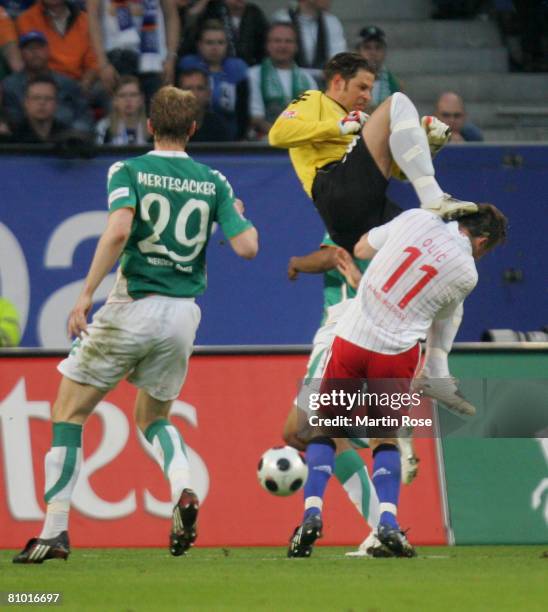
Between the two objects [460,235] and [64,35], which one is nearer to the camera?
[460,235]

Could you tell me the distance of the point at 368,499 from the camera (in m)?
8.70

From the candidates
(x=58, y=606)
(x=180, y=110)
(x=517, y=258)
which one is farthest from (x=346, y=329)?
(x=517, y=258)

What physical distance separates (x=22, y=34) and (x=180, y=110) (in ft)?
17.2

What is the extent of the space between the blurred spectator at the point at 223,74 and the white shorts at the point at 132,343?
4917 millimetres

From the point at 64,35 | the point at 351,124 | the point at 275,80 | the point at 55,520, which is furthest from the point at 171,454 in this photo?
the point at 64,35

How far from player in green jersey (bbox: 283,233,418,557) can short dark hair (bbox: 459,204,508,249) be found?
0.81 metres

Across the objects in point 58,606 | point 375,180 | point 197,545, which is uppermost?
point 375,180

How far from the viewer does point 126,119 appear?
12508 millimetres

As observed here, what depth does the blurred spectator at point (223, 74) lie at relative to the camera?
12.8m

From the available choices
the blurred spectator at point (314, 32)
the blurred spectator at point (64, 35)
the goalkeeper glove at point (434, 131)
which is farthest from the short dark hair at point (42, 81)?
the goalkeeper glove at point (434, 131)

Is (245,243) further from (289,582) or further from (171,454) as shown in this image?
(289,582)

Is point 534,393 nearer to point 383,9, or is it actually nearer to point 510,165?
point 510,165

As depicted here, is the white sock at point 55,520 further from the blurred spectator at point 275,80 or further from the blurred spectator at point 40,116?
the blurred spectator at point 275,80

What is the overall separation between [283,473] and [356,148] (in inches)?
64.7
